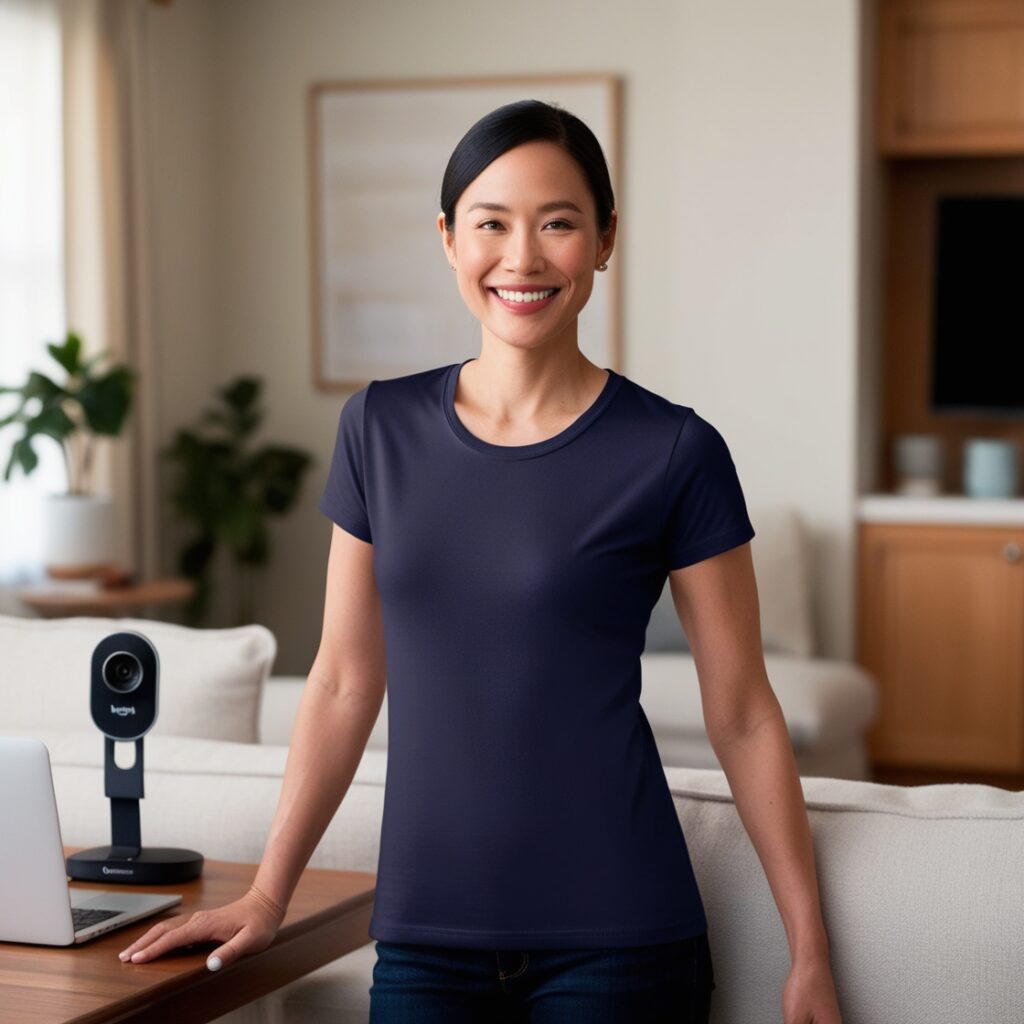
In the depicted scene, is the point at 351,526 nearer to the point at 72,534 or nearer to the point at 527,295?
the point at 527,295

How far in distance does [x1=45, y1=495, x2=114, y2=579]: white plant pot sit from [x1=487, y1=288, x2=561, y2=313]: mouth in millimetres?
3463

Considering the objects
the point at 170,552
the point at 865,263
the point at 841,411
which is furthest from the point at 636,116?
the point at 170,552

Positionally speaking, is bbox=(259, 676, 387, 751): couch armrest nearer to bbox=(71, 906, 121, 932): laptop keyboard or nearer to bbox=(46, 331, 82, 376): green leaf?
bbox=(46, 331, 82, 376): green leaf

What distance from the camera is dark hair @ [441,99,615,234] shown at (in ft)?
4.64

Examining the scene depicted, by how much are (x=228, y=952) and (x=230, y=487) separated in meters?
4.20

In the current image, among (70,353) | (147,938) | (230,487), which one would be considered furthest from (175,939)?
(230,487)

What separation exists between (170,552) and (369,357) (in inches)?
40.3

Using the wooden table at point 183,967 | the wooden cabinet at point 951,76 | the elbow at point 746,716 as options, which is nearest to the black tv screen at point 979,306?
the wooden cabinet at point 951,76

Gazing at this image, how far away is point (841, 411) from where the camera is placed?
5203 millimetres

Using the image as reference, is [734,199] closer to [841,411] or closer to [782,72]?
[782,72]

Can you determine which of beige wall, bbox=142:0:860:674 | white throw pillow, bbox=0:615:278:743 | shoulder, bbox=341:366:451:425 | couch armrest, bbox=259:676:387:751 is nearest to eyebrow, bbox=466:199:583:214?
shoulder, bbox=341:366:451:425

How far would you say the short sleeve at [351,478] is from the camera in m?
1.48

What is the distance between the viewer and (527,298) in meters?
1.42

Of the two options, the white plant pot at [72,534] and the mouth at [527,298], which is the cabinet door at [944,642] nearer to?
the white plant pot at [72,534]
